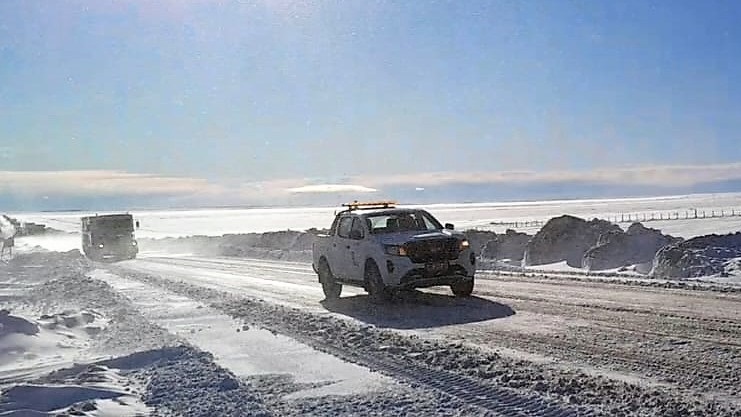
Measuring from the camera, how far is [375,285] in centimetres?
1527

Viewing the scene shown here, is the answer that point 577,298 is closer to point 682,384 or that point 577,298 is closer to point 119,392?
point 682,384

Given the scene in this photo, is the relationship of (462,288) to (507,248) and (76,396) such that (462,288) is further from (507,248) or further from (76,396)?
(507,248)

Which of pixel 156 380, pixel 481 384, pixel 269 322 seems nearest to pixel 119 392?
pixel 156 380

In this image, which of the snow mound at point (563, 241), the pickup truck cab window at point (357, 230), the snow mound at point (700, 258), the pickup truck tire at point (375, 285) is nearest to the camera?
the pickup truck tire at point (375, 285)

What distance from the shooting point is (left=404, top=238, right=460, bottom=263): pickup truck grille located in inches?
576

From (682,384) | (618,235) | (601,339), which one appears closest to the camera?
(682,384)

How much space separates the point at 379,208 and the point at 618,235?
477 inches

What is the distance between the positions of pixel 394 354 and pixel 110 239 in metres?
39.2

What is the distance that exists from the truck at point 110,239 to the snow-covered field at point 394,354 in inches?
1113

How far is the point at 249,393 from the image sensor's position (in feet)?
26.3

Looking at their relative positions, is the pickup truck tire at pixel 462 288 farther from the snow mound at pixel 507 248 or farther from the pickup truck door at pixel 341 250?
the snow mound at pixel 507 248

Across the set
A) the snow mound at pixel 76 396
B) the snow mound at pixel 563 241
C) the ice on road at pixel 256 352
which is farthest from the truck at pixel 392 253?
the snow mound at pixel 563 241

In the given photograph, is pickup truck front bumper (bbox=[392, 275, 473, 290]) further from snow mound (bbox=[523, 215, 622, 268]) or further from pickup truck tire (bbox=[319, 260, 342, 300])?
snow mound (bbox=[523, 215, 622, 268])

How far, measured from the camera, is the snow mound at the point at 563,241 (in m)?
28.6
